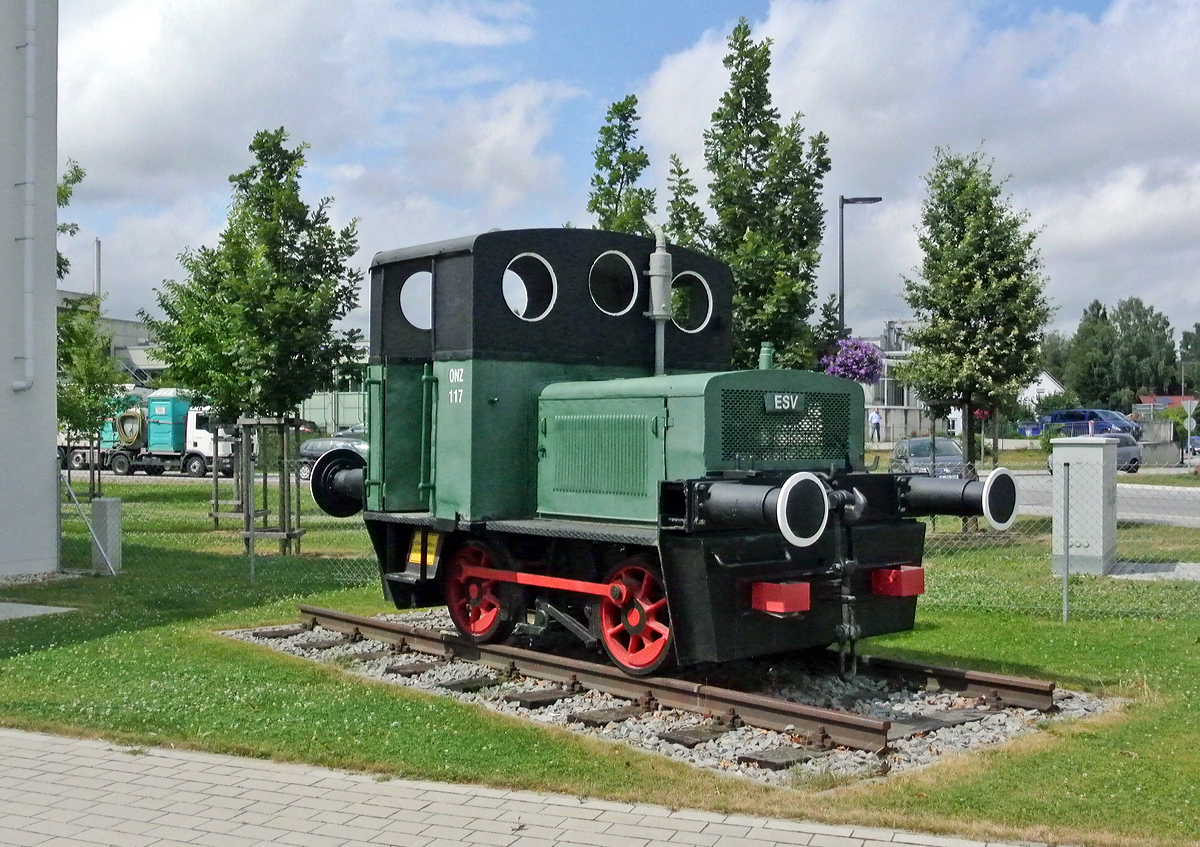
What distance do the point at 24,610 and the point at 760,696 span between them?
8.19m

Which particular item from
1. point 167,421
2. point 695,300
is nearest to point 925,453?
point 695,300

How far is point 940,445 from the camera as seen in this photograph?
27.4 m

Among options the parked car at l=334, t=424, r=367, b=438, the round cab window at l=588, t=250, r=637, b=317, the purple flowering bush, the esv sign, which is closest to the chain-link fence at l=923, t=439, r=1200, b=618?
the purple flowering bush

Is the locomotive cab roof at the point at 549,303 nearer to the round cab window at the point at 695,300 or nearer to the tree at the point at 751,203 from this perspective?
the round cab window at the point at 695,300

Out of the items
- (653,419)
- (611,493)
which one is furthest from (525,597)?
(653,419)

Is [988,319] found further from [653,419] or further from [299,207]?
[653,419]

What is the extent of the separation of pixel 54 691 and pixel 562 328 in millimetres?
4344

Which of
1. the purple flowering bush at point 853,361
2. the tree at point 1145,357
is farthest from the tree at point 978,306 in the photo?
the tree at point 1145,357

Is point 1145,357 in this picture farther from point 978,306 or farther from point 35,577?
point 35,577

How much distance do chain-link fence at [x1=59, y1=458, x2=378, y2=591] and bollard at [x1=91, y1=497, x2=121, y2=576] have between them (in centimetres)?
6

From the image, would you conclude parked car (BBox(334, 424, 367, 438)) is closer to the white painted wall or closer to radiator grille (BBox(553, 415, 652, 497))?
the white painted wall

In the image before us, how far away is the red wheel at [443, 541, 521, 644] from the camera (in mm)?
8922

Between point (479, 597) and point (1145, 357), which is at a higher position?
point (1145, 357)

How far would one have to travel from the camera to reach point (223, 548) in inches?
693
